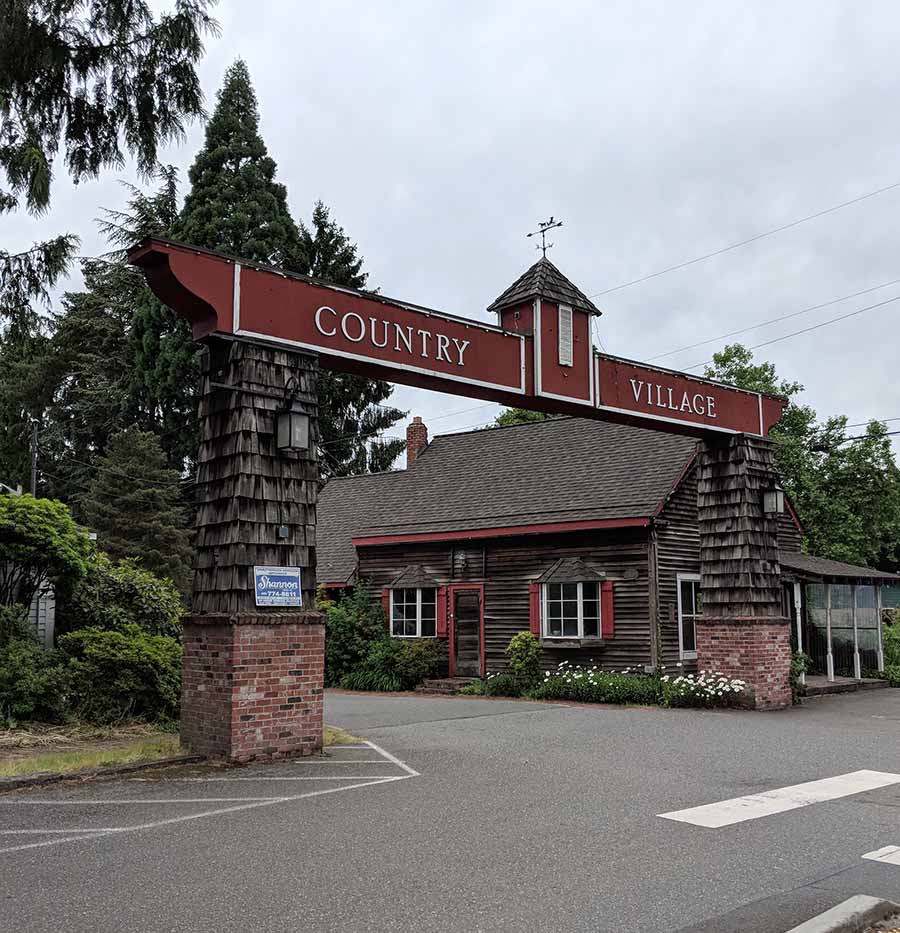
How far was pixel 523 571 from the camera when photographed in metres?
20.6

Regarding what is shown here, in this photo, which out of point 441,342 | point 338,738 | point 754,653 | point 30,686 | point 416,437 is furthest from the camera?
point 416,437

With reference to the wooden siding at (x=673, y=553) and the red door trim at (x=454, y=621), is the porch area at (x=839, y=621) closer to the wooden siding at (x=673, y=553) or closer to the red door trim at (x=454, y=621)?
the wooden siding at (x=673, y=553)

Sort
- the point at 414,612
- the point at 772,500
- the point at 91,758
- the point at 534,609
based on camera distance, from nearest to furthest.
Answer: the point at 91,758
the point at 772,500
the point at 534,609
the point at 414,612

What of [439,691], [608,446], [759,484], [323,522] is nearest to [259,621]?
[759,484]

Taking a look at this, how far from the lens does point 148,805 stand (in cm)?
Answer: 752

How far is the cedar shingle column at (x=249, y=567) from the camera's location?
9453mm

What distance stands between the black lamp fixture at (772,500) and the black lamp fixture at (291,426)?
8593mm

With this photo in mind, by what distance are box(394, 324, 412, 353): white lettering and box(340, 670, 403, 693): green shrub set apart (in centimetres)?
1117

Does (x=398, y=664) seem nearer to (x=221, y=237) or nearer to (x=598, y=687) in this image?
(x=598, y=687)

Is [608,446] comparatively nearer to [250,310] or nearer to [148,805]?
[250,310]

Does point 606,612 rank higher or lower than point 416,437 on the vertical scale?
lower

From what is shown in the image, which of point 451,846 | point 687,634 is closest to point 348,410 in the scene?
point 687,634

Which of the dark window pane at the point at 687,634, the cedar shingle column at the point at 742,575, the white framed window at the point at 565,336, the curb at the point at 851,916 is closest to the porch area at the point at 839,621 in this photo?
the dark window pane at the point at 687,634

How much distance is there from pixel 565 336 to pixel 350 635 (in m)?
11.2
